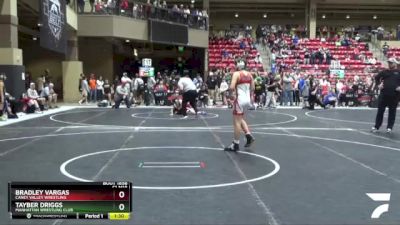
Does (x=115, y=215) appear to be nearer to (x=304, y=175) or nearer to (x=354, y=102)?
(x=304, y=175)

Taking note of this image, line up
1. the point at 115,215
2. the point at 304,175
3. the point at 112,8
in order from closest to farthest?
the point at 115,215 → the point at 304,175 → the point at 112,8

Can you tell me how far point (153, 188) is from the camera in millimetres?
6344

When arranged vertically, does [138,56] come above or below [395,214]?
above

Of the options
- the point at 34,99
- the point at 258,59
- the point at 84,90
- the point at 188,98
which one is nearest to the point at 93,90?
the point at 84,90

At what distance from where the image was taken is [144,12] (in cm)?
3092

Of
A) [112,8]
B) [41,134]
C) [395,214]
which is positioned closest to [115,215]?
[395,214]

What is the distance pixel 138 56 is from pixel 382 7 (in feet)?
76.4

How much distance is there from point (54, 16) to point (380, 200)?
734 inches

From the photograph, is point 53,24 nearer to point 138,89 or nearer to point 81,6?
point 138,89

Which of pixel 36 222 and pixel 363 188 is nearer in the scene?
pixel 36 222

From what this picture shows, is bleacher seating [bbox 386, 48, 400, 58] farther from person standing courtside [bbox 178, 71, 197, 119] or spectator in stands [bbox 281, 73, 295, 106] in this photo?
person standing courtside [bbox 178, 71, 197, 119]
